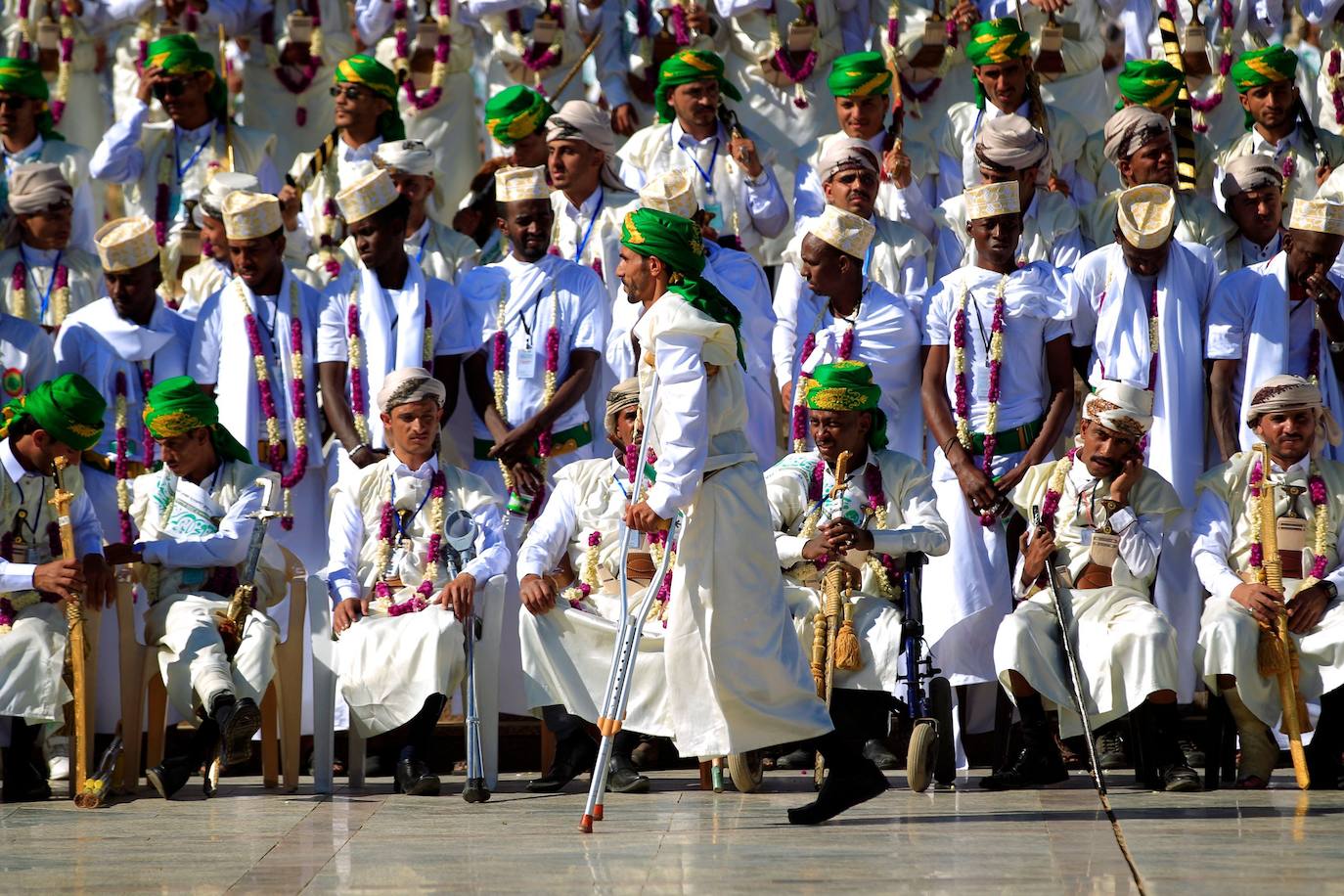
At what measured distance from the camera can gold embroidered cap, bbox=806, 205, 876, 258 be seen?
9047 millimetres

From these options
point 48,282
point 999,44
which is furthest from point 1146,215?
point 48,282

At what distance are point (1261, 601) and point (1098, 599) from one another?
0.59 m

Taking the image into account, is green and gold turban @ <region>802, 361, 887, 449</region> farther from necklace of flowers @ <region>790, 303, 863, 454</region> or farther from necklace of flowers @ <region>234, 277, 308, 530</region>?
necklace of flowers @ <region>234, 277, 308, 530</region>

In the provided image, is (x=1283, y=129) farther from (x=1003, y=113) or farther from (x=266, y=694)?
(x=266, y=694)

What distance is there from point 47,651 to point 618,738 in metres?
2.11

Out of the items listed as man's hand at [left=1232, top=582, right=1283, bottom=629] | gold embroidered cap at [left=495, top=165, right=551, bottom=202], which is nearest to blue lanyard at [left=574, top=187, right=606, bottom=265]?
gold embroidered cap at [left=495, top=165, right=551, bottom=202]

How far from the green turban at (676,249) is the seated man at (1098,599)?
5.70 ft

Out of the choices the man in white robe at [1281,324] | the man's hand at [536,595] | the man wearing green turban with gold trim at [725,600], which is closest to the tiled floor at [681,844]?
the man wearing green turban with gold trim at [725,600]

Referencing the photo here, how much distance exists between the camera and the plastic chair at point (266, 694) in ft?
27.7

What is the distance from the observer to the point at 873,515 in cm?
835

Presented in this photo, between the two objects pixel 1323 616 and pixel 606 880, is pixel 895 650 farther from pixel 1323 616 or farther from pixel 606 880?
pixel 606 880

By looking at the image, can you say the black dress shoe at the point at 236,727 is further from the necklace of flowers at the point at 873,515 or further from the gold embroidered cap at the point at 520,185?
the gold embroidered cap at the point at 520,185

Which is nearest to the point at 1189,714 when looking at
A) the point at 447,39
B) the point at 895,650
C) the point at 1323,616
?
the point at 1323,616

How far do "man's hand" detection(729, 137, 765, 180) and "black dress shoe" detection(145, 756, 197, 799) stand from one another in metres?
4.00
